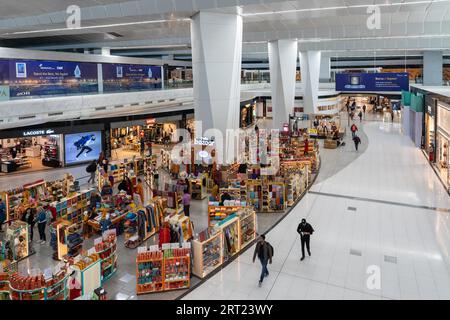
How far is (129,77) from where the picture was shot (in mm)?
27891

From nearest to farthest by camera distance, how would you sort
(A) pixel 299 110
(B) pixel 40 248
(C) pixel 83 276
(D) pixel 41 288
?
(D) pixel 41 288, (C) pixel 83 276, (B) pixel 40 248, (A) pixel 299 110

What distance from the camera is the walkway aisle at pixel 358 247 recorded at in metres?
7.48

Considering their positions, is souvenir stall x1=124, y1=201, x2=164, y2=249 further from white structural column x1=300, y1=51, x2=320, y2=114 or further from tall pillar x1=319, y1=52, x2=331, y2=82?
tall pillar x1=319, y1=52, x2=331, y2=82

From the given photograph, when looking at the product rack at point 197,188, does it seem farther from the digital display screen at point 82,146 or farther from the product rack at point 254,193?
the digital display screen at point 82,146

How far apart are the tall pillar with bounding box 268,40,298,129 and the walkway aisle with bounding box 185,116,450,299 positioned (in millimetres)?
9289

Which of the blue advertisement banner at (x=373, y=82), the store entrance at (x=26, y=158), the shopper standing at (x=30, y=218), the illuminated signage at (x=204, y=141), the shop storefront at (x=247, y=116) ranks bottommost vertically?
the shopper standing at (x=30, y=218)

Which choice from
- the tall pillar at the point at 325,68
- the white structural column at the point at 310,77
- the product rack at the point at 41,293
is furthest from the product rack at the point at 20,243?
the tall pillar at the point at 325,68

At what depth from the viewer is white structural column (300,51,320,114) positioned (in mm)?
33750

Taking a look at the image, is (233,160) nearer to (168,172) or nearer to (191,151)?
(191,151)

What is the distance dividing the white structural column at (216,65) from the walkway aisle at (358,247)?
4623mm

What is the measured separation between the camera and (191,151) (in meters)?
16.7
